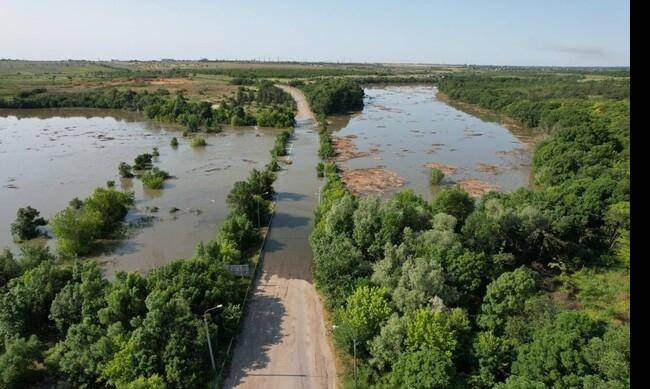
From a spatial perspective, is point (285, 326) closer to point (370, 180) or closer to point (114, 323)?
point (114, 323)

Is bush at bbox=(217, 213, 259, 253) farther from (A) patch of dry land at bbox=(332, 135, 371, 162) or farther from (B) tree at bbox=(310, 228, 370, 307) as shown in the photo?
(A) patch of dry land at bbox=(332, 135, 371, 162)

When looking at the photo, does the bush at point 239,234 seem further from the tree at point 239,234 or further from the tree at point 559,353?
Result: the tree at point 559,353

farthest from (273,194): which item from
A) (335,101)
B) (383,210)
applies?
(335,101)

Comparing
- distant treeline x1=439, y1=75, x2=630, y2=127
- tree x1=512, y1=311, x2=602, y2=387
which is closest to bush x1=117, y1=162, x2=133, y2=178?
tree x1=512, y1=311, x2=602, y2=387

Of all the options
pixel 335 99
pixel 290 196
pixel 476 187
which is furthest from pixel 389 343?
pixel 335 99

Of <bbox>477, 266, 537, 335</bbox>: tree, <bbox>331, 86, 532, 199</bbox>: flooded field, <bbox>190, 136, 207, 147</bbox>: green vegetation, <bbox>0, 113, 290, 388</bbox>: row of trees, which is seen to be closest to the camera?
<bbox>0, 113, 290, 388</bbox>: row of trees

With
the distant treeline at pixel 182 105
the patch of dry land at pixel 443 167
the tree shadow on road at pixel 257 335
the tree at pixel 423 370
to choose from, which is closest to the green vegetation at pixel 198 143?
the distant treeline at pixel 182 105
